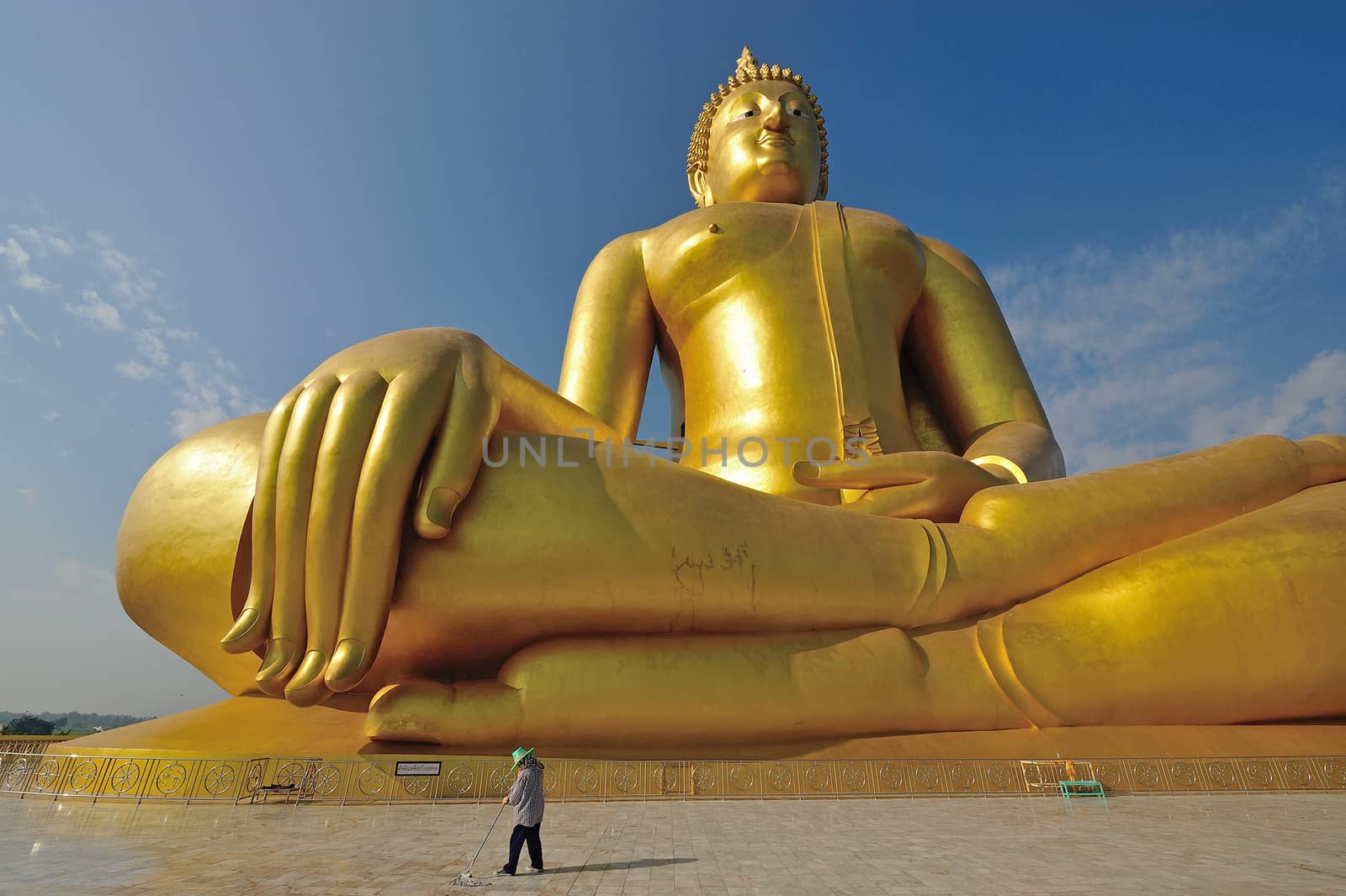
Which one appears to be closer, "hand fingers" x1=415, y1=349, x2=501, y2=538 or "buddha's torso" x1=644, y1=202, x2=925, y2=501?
"hand fingers" x1=415, y1=349, x2=501, y2=538

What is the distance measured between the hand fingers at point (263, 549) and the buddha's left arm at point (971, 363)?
5.20 metres

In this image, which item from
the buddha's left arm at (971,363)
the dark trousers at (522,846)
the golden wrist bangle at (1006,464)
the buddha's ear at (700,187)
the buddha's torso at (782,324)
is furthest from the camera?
the buddha's ear at (700,187)

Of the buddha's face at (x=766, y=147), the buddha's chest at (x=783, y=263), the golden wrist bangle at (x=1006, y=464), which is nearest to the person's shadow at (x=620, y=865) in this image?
the golden wrist bangle at (x=1006, y=464)

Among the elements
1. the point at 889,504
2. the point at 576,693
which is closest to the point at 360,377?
the point at 576,693

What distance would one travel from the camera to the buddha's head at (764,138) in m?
8.81

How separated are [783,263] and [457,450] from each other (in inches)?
160

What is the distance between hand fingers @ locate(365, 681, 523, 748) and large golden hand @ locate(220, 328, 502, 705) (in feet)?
0.94

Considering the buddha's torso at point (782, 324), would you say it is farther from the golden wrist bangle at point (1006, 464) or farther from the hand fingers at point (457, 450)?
the hand fingers at point (457, 450)

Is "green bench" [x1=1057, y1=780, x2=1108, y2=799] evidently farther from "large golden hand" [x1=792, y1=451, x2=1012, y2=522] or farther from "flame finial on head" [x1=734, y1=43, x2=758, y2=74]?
"flame finial on head" [x1=734, y1=43, x2=758, y2=74]

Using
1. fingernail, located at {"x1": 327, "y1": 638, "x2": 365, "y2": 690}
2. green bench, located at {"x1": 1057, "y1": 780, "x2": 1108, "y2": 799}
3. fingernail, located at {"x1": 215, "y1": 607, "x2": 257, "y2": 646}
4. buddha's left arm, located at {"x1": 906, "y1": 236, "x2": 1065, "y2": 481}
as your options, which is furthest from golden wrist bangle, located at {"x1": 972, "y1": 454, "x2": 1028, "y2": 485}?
fingernail, located at {"x1": 215, "y1": 607, "x2": 257, "y2": 646}

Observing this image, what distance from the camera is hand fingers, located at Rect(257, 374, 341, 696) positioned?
14.2ft

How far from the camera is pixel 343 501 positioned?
448 cm

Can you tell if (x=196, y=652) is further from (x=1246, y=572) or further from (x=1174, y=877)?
(x=1246, y=572)

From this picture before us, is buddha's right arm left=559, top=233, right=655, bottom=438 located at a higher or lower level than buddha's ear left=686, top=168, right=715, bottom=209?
lower
